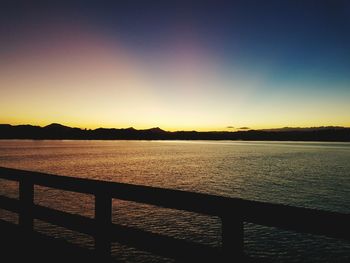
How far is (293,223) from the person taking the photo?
3.41 meters

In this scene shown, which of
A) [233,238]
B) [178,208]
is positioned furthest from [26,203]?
[233,238]

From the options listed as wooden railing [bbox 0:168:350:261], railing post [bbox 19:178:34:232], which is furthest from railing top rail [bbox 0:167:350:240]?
railing post [bbox 19:178:34:232]

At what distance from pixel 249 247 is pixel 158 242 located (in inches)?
532

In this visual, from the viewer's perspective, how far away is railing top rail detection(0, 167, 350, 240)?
10.6 feet

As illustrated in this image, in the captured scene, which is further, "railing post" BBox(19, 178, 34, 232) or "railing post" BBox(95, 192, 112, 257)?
"railing post" BBox(19, 178, 34, 232)

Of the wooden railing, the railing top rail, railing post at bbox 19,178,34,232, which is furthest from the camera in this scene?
railing post at bbox 19,178,34,232

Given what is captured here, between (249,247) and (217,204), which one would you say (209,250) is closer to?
(217,204)

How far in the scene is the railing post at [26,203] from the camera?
6332 mm

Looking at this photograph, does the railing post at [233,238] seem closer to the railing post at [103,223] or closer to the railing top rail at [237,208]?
the railing top rail at [237,208]

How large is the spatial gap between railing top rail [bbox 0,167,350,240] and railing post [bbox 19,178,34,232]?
115 cm

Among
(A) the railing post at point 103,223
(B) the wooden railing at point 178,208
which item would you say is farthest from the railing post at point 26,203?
(A) the railing post at point 103,223

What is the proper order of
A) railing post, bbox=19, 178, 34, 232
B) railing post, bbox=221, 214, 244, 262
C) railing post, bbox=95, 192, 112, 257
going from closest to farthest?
railing post, bbox=221, 214, 244, 262
railing post, bbox=95, 192, 112, 257
railing post, bbox=19, 178, 34, 232

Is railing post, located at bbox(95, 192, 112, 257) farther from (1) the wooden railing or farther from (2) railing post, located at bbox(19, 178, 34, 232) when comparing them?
(2) railing post, located at bbox(19, 178, 34, 232)

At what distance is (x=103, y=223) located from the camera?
5.09 meters
